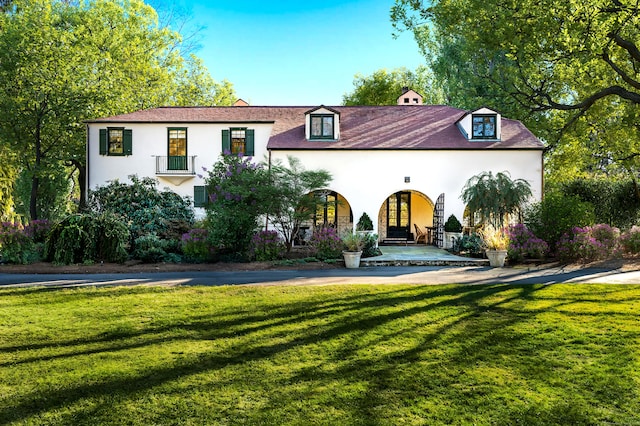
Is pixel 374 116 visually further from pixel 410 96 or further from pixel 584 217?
pixel 584 217

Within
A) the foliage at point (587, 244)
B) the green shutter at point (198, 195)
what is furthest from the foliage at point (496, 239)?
the green shutter at point (198, 195)

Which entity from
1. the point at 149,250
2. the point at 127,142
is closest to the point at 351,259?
the point at 149,250

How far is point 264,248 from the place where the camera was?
15.0 metres

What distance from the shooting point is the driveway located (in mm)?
11062

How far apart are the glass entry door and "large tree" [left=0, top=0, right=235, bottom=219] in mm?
16151

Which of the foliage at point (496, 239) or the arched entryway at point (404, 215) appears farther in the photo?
the arched entryway at point (404, 215)

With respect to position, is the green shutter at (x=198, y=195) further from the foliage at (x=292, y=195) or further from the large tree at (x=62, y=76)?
the large tree at (x=62, y=76)

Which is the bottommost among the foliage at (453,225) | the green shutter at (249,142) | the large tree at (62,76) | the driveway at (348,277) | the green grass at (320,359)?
the green grass at (320,359)

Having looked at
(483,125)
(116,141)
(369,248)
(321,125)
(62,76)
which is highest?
(62,76)

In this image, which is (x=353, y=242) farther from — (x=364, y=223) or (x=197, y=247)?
(x=197, y=247)

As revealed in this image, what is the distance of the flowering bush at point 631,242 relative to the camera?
1515cm

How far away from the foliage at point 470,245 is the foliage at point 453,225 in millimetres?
833

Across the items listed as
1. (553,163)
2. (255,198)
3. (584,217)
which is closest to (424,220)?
(553,163)

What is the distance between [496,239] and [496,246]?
238mm
